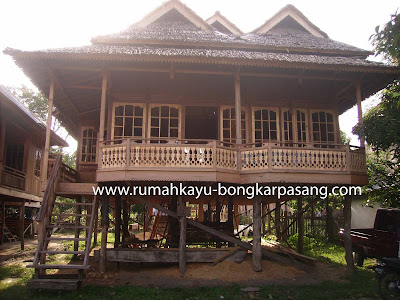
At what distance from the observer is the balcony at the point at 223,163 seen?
9633mm

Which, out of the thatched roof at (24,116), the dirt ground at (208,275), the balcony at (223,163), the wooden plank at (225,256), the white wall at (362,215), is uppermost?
the thatched roof at (24,116)

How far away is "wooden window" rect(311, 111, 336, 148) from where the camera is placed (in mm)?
12359

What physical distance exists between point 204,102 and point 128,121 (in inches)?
107

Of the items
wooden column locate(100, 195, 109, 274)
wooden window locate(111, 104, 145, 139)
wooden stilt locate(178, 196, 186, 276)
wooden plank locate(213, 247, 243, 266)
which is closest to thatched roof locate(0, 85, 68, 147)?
wooden window locate(111, 104, 145, 139)

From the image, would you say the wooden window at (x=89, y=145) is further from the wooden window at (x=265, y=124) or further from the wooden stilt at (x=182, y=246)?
the wooden window at (x=265, y=124)

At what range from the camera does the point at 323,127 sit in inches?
492

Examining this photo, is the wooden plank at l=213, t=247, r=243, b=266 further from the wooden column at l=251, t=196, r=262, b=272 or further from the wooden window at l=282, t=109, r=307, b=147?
the wooden window at l=282, t=109, r=307, b=147

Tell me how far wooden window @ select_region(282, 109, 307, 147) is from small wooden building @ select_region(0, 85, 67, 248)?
10.6 m

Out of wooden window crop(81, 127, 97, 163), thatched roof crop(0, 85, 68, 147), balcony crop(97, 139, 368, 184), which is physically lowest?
balcony crop(97, 139, 368, 184)

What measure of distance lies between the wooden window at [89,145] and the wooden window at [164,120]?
343 centimetres

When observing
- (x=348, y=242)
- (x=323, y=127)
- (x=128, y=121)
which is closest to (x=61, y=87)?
(x=128, y=121)

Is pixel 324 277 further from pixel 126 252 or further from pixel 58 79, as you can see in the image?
pixel 58 79

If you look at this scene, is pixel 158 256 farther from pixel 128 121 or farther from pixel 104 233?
pixel 128 121

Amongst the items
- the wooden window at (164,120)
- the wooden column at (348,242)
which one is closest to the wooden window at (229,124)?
the wooden window at (164,120)
